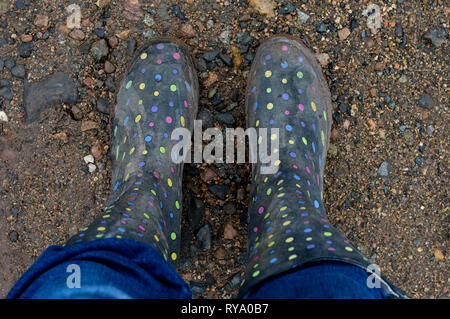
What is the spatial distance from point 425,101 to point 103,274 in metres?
1.44

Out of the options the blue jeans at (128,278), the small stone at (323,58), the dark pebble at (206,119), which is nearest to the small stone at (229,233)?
the dark pebble at (206,119)

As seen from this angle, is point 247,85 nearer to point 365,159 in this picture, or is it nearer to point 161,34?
point 161,34

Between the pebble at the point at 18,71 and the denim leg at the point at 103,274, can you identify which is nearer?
the denim leg at the point at 103,274

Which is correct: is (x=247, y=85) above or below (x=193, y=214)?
above

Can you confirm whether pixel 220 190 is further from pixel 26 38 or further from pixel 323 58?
pixel 26 38

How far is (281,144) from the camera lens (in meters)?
1.48

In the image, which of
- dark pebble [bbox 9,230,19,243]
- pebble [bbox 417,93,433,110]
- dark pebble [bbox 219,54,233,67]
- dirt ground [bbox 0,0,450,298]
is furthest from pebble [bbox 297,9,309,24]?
dark pebble [bbox 9,230,19,243]

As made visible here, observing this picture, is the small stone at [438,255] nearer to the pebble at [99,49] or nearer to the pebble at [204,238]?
the pebble at [204,238]

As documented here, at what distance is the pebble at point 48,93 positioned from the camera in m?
1.60

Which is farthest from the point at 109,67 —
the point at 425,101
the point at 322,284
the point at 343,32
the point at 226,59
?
the point at 425,101

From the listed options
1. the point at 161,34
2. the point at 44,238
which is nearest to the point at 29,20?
the point at 161,34

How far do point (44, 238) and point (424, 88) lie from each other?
1.71 m

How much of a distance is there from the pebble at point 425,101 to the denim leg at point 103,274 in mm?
1253

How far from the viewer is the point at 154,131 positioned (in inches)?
58.7
